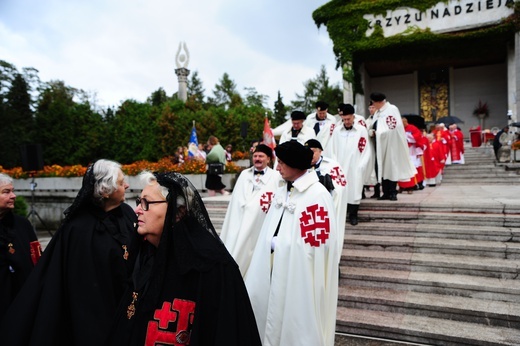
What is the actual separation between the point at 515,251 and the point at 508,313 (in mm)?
1236

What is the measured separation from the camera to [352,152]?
271 inches

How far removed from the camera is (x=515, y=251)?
495 centimetres

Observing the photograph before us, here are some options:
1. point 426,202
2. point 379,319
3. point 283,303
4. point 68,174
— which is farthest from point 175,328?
point 68,174

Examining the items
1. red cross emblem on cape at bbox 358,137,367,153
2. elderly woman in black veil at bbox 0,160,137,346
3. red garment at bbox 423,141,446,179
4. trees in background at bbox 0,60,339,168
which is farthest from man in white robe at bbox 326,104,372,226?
trees in background at bbox 0,60,339,168

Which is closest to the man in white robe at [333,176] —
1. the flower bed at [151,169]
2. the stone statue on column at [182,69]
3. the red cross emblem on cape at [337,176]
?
the red cross emblem on cape at [337,176]

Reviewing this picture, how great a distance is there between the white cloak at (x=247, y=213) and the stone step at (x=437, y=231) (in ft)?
6.22

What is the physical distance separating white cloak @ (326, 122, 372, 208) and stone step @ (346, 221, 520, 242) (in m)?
0.62

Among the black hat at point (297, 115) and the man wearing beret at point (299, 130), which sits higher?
the black hat at point (297, 115)

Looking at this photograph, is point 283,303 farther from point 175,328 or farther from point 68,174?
point 68,174

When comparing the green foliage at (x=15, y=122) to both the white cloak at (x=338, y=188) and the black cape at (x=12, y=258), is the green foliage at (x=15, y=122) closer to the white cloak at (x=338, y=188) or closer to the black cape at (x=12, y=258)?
the black cape at (x=12, y=258)

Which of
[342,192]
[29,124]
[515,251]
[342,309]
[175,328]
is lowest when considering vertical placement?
[342,309]

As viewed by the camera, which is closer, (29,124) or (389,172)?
(389,172)

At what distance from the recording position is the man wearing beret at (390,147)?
7512 mm

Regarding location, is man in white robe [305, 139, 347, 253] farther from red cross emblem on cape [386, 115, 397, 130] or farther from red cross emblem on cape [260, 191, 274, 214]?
red cross emblem on cape [386, 115, 397, 130]
